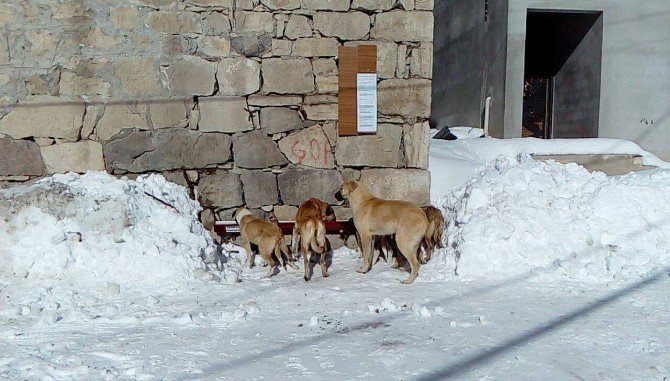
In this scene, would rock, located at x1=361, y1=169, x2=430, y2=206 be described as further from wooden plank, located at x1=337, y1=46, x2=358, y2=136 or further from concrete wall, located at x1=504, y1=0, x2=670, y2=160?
concrete wall, located at x1=504, y1=0, x2=670, y2=160

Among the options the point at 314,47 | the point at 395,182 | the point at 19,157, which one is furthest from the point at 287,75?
the point at 19,157

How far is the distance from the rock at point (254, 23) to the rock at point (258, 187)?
4.61 ft

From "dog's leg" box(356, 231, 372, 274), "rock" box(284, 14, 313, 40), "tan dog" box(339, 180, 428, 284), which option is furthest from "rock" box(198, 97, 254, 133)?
"dog's leg" box(356, 231, 372, 274)

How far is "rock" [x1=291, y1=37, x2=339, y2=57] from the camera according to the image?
6.00 m

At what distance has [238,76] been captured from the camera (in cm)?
596

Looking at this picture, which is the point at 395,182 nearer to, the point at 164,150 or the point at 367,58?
the point at 367,58

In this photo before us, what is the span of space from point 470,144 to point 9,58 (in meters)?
5.85

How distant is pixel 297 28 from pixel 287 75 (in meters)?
0.48

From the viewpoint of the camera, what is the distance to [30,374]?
315cm

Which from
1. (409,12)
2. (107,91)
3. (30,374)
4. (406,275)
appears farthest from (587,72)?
(30,374)

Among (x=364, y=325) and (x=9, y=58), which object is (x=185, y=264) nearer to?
(x=364, y=325)

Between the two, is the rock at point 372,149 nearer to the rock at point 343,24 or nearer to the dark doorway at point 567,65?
the rock at point 343,24

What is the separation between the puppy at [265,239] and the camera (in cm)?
535

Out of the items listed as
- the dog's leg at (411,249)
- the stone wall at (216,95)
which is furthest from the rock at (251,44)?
the dog's leg at (411,249)
